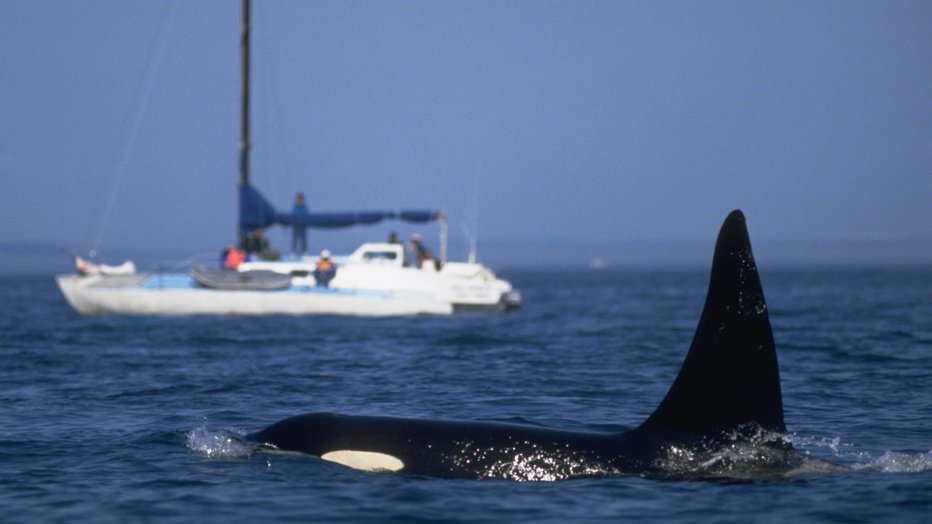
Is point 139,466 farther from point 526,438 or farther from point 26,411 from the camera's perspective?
point 26,411

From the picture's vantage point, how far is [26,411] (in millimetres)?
13055

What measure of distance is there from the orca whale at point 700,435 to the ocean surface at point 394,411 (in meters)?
0.18

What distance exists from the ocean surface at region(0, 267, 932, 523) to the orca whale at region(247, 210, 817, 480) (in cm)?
18

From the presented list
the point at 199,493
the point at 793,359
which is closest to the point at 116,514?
the point at 199,493

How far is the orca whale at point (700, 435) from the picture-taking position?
28.2ft

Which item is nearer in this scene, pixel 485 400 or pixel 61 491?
pixel 61 491

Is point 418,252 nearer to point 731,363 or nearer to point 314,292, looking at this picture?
point 314,292

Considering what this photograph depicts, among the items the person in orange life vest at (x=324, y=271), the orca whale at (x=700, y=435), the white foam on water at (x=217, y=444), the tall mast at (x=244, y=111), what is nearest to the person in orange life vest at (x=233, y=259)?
the person in orange life vest at (x=324, y=271)

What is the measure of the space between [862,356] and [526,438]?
40.6ft

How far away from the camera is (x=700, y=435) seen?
28.8ft

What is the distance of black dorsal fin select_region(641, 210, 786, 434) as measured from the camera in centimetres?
856

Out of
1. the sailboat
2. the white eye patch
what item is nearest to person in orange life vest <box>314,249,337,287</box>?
the sailboat

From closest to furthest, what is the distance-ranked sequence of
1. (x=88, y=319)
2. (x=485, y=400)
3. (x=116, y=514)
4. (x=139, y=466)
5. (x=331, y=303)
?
(x=116, y=514) < (x=139, y=466) < (x=485, y=400) < (x=88, y=319) < (x=331, y=303)

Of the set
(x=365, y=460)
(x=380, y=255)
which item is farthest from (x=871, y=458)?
(x=380, y=255)
